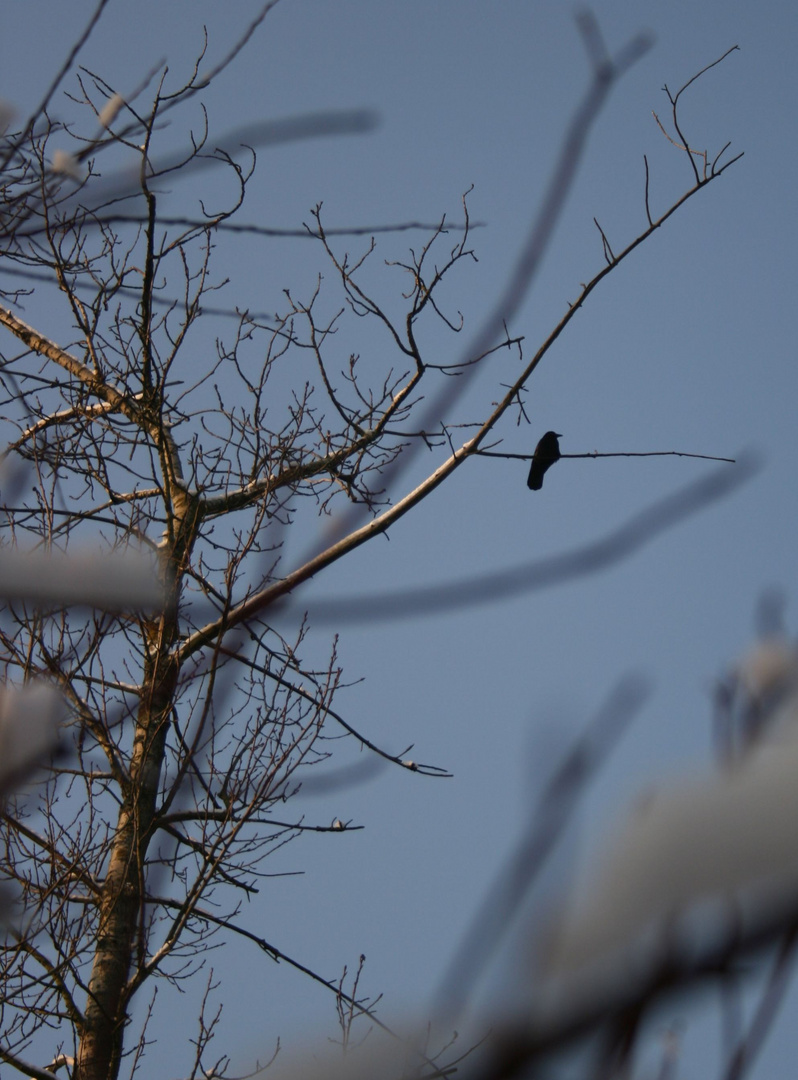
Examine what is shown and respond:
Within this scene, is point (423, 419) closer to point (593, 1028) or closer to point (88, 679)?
point (593, 1028)

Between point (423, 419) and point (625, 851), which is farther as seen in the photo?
point (423, 419)

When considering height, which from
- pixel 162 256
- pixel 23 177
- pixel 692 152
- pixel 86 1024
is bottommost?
pixel 86 1024

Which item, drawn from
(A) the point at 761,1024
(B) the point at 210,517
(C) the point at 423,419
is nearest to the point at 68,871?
(B) the point at 210,517

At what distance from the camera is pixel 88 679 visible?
8.77ft

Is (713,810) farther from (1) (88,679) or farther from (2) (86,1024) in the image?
(2) (86,1024)

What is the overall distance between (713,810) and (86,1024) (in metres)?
3.81

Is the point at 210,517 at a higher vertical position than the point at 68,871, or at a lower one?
higher

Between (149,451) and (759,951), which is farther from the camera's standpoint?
(149,451)

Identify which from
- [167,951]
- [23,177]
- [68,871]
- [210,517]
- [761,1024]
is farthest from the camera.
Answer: [210,517]

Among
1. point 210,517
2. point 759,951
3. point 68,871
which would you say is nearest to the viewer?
point 759,951

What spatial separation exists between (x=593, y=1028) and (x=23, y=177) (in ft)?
8.26

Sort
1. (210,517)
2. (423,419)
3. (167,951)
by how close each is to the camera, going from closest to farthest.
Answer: (423,419)
(167,951)
(210,517)

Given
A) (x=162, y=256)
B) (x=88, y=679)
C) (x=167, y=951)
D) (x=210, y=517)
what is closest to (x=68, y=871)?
(x=167, y=951)

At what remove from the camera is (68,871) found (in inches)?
133
